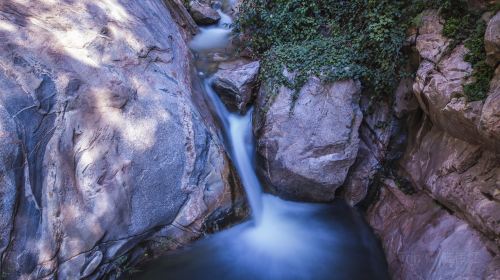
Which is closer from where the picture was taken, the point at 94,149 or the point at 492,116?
the point at 492,116

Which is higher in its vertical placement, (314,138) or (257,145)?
(314,138)

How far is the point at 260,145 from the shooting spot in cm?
545

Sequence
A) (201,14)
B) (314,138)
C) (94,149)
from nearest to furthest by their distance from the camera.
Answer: (94,149), (314,138), (201,14)

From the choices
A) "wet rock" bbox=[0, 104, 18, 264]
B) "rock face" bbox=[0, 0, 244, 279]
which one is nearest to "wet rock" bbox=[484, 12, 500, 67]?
"rock face" bbox=[0, 0, 244, 279]

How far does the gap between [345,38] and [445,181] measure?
9.18 feet

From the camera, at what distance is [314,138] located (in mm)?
5137

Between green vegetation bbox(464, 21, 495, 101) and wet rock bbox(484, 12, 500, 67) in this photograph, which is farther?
green vegetation bbox(464, 21, 495, 101)

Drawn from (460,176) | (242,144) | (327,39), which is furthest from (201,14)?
(460,176)

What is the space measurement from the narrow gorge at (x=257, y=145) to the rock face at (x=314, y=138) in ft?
0.07

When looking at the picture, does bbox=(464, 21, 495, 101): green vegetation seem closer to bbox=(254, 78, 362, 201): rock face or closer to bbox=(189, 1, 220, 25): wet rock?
bbox=(254, 78, 362, 201): rock face

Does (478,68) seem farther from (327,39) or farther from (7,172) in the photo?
(7,172)

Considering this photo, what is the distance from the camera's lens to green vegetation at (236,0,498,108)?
4.16 meters

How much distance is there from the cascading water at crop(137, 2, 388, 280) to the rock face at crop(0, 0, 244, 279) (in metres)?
0.33

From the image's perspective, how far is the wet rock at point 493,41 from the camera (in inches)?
128
